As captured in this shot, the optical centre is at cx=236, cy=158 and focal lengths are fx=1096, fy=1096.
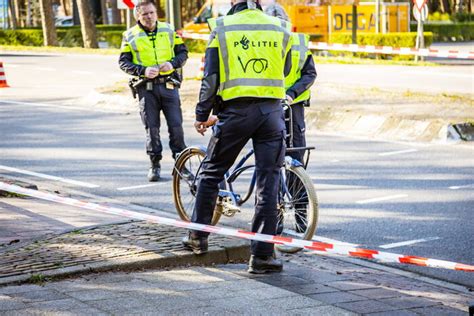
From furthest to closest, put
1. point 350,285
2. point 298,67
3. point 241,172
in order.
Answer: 1. point 298,67
2. point 241,172
3. point 350,285

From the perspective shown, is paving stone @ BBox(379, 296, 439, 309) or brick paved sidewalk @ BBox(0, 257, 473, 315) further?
Answer: paving stone @ BBox(379, 296, 439, 309)

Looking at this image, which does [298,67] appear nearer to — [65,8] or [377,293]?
[377,293]

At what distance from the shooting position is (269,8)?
27.1 feet

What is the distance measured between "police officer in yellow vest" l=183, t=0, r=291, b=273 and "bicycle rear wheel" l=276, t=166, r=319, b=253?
0.60 meters

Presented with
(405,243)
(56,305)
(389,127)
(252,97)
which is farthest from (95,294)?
(389,127)

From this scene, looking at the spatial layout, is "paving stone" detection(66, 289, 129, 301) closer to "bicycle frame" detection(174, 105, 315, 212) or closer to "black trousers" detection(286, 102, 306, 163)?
"bicycle frame" detection(174, 105, 315, 212)

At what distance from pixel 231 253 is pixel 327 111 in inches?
345

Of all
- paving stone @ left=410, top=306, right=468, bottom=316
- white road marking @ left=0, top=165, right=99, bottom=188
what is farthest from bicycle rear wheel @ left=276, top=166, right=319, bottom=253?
white road marking @ left=0, top=165, right=99, bottom=188

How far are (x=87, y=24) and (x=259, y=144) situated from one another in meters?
36.4

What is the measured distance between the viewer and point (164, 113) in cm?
1130

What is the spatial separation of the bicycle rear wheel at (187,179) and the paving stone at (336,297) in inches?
76.6

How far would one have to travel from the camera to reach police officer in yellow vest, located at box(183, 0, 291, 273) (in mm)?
6887

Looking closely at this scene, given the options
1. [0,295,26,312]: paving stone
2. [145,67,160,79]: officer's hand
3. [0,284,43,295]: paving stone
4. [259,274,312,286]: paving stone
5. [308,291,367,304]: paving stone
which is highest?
[145,67,160,79]: officer's hand

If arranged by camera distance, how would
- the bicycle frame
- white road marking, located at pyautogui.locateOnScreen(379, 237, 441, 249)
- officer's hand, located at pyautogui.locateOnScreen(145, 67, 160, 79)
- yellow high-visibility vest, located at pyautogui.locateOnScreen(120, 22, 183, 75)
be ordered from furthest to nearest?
yellow high-visibility vest, located at pyautogui.locateOnScreen(120, 22, 183, 75), officer's hand, located at pyautogui.locateOnScreen(145, 67, 160, 79), white road marking, located at pyautogui.locateOnScreen(379, 237, 441, 249), the bicycle frame
